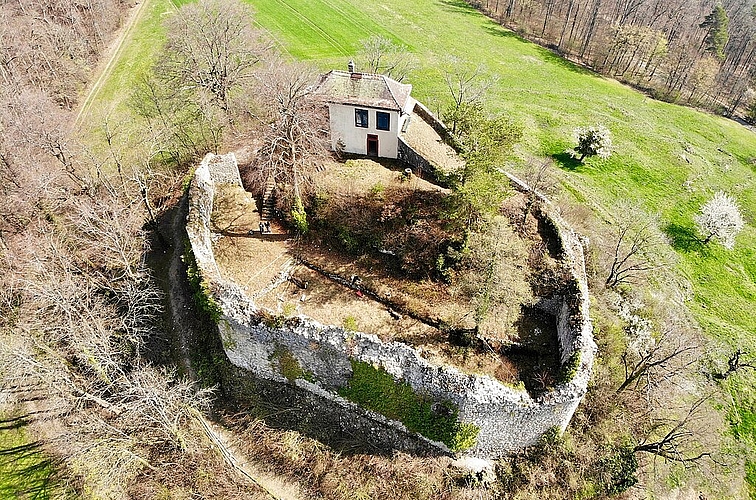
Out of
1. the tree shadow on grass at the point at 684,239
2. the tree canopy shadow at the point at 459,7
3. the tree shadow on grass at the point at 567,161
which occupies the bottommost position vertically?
the tree shadow on grass at the point at 684,239

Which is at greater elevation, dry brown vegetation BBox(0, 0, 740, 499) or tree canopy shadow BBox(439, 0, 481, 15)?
tree canopy shadow BBox(439, 0, 481, 15)

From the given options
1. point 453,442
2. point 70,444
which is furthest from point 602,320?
point 70,444

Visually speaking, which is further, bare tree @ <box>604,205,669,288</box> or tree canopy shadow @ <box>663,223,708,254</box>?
tree canopy shadow @ <box>663,223,708,254</box>

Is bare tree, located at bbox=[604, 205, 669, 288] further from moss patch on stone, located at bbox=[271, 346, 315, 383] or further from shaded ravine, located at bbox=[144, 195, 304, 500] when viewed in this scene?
shaded ravine, located at bbox=[144, 195, 304, 500]

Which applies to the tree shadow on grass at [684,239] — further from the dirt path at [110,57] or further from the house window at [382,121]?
the dirt path at [110,57]

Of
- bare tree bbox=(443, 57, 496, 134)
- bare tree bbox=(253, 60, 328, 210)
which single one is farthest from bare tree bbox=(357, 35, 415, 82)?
bare tree bbox=(253, 60, 328, 210)

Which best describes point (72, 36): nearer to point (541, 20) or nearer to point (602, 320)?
point (602, 320)

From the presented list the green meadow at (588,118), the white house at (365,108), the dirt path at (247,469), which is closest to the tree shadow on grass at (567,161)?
the green meadow at (588,118)
